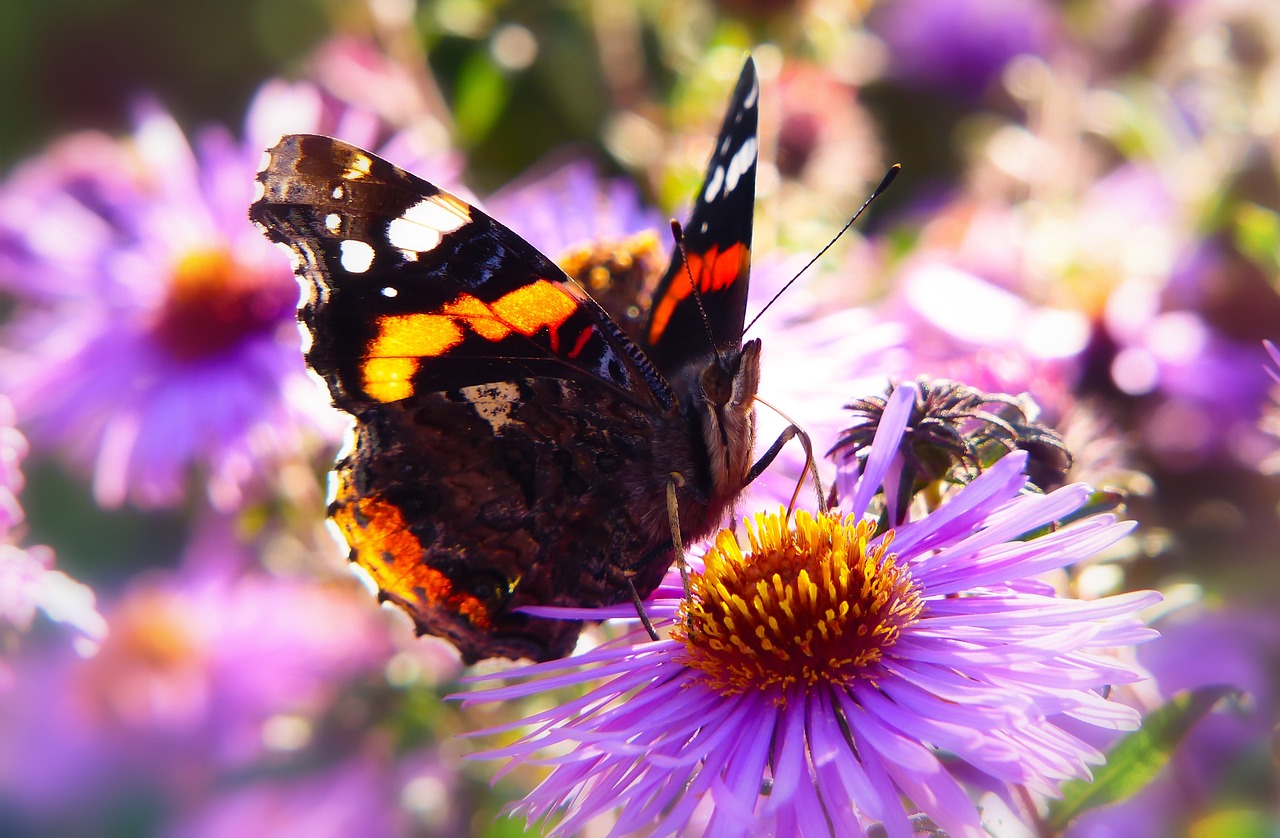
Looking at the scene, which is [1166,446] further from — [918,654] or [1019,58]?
[1019,58]

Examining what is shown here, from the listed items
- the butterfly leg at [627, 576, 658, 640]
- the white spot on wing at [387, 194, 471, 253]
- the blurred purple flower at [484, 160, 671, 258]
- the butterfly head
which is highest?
the blurred purple flower at [484, 160, 671, 258]

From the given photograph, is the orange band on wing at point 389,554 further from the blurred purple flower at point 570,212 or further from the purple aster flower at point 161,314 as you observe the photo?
the blurred purple flower at point 570,212

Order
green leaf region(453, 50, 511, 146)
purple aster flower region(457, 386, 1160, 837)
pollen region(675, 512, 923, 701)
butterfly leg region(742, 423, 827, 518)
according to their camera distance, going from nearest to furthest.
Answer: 1. purple aster flower region(457, 386, 1160, 837)
2. pollen region(675, 512, 923, 701)
3. butterfly leg region(742, 423, 827, 518)
4. green leaf region(453, 50, 511, 146)

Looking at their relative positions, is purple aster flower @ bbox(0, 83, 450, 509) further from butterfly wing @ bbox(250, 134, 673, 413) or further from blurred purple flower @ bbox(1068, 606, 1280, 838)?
blurred purple flower @ bbox(1068, 606, 1280, 838)

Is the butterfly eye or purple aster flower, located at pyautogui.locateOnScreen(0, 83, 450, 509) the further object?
purple aster flower, located at pyautogui.locateOnScreen(0, 83, 450, 509)

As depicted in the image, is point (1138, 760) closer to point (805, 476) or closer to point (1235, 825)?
point (1235, 825)

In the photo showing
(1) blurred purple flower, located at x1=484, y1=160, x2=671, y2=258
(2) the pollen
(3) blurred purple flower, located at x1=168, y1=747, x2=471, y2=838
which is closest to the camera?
(2) the pollen

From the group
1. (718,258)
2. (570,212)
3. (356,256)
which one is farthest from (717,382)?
(570,212)

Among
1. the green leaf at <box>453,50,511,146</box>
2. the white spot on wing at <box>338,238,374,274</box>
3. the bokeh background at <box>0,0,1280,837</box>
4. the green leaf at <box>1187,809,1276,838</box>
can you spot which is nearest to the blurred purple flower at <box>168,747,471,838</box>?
the bokeh background at <box>0,0,1280,837</box>
